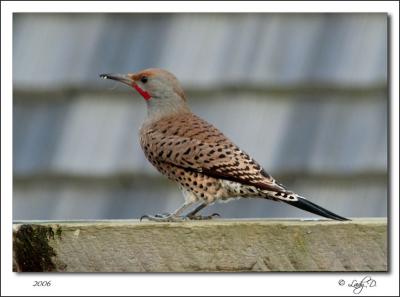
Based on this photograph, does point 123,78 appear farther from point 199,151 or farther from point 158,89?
point 199,151

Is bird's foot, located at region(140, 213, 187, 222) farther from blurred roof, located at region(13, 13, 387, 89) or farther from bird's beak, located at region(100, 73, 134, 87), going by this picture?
blurred roof, located at region(13, 13, 387, 89)

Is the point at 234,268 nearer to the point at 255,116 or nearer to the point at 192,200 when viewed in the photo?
the point at 192,200

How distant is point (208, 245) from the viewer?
3.10 meters

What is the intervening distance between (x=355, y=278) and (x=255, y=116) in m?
1.05

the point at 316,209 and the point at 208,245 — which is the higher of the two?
the point at 316,209

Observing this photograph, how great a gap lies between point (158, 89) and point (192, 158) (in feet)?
1.17

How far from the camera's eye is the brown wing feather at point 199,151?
3.39m

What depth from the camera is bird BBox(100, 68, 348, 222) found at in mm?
3381

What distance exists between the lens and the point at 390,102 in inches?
155

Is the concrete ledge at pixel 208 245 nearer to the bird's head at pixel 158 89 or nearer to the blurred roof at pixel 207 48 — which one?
the bird's head at pixel 158 89

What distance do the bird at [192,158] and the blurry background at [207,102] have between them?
465 millimetres

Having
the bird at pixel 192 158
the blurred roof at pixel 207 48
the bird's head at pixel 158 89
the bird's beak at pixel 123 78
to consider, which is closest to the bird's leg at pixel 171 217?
the bird at pixel 192 158

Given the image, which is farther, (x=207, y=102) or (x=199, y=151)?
(x=207, y=102)

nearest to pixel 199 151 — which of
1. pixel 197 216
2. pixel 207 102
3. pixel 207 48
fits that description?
pixel 197 216
